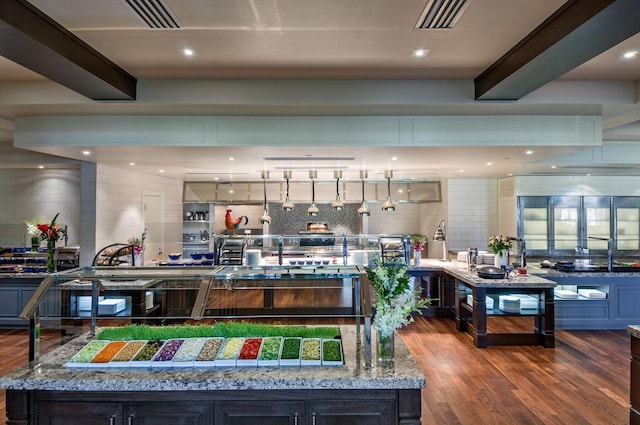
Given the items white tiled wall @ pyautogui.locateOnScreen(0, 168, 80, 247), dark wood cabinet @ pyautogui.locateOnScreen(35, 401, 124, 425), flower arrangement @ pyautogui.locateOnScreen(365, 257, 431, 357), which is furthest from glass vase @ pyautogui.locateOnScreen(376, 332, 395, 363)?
white tiled wall @ pyautogui.locateOnScreen(0, 168, 80, 247)

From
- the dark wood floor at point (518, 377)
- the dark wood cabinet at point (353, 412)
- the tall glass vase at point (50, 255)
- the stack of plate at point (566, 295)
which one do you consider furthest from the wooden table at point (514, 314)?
the tall glass vase at point (50, 255)

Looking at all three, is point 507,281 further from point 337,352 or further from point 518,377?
point 337,352

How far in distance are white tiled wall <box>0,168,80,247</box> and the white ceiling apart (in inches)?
90.3

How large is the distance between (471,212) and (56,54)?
25.7 ft

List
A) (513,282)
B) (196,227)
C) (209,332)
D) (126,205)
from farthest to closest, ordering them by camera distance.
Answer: (196,227)
(126,205)
(513,282)
(209,332)

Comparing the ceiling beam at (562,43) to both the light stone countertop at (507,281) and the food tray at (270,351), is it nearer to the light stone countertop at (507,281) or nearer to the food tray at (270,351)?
the light stone countertop at (507,281)

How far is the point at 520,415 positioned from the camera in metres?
3.08

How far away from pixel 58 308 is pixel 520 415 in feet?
17.2

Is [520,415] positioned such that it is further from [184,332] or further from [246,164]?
[246,164]

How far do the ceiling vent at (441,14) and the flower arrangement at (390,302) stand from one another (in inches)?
66.5

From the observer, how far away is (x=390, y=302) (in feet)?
7.48

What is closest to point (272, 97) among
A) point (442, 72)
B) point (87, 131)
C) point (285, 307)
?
point (442, 72)

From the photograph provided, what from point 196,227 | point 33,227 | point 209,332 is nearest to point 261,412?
point 209,332

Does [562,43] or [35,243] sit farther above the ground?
[562,43]
